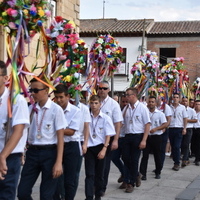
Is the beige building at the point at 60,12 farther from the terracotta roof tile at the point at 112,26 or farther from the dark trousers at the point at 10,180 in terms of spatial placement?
the terracotta roof tile at the point at 112,26

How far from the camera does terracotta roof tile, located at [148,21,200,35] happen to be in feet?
119

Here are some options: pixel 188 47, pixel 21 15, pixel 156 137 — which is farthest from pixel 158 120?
pixel 188 47

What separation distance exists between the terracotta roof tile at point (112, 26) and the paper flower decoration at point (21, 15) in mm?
28997

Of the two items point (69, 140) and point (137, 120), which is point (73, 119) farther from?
point (137, 120)

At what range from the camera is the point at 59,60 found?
8398 mm

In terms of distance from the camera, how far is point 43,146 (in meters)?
5.91

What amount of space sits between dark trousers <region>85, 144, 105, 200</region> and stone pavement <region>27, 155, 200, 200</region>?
23.7 inches

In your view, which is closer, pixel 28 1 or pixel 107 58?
pixel 28 1

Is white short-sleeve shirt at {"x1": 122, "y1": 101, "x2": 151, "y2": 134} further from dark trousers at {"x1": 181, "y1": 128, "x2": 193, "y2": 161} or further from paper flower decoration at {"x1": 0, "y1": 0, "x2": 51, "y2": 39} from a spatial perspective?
dark trousers at {"x1": 181, "y1": 128, "x2": 193, "y2": 161}

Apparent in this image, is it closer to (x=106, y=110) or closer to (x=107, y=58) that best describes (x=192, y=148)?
(x=107, y=58)

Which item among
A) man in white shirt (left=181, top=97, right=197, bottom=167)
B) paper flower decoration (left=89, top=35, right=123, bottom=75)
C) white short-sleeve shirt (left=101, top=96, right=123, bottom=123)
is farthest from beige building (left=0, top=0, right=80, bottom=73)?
white short-sleeve shirt (left=101, top=96, right=123, bottom=123)

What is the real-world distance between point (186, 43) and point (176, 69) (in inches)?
781

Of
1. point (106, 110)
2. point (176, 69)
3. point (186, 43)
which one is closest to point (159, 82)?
point (176, 69)

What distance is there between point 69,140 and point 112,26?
101ft
